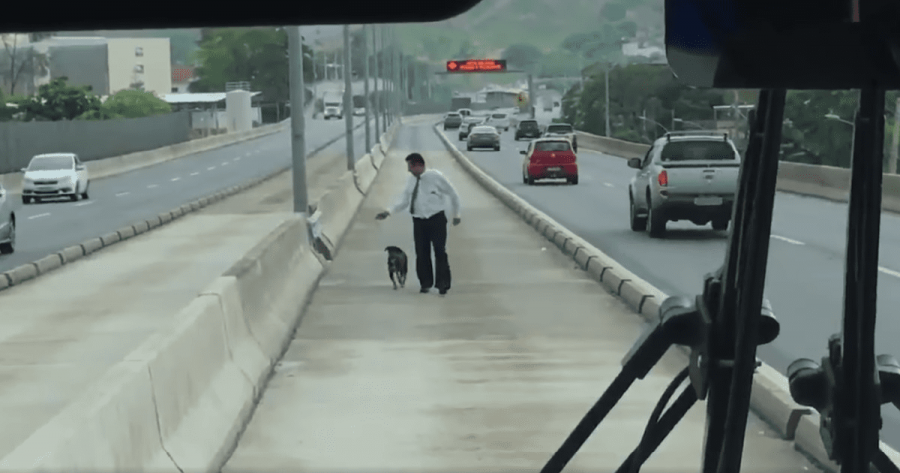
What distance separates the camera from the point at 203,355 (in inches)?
346

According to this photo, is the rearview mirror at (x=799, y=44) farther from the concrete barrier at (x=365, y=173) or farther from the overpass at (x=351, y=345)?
the concrete barrier at (x=365, y=173)

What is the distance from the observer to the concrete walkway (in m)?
9.10

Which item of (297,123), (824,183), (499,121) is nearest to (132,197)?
(824,183)

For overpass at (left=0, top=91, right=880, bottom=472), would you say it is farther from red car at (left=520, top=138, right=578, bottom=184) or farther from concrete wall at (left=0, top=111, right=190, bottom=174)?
concrete wall at (left=0, top=111, right=190, bottom=174)

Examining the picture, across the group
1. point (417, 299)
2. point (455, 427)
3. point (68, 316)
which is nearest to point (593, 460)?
point (455, 427)

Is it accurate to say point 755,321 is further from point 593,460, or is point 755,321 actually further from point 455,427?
point 455,427

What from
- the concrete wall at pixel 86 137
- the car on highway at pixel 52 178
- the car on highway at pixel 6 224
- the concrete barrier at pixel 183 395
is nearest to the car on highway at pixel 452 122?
the concrete wall at pixel 86 137

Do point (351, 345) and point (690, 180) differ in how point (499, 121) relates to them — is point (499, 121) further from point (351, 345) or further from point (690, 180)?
point (351, 345)

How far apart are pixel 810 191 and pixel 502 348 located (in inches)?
1139

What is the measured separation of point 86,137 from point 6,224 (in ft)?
171

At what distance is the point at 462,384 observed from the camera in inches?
467

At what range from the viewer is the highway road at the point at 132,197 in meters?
32.1

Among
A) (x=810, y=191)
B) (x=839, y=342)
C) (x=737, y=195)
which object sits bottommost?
(x=810, y=191)

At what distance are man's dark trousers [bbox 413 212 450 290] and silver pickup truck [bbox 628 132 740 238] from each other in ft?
32.0
